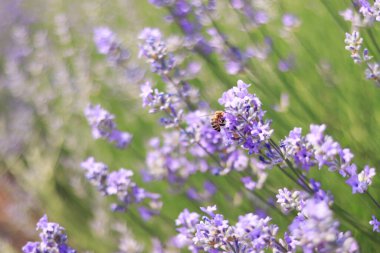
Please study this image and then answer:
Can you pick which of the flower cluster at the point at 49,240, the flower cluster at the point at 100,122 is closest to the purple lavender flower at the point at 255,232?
the flower cluster at the point at 49,240

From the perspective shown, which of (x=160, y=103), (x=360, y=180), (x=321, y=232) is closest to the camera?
(x=321, y=232)

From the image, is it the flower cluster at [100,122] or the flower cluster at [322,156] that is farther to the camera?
the flower cluster at [100,122]

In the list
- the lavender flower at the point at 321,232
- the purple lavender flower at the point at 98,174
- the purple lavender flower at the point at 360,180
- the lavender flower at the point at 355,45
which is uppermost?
the purple lavender flower at the point at 98,174

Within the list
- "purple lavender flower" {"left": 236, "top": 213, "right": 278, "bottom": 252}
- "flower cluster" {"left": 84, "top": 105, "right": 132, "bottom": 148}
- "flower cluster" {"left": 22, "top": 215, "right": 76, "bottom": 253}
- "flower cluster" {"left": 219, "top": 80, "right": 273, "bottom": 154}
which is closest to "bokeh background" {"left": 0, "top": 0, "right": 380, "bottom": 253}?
"flower cluster" {"left": 84, "top": 105, "right": 132, "bottom": 148}

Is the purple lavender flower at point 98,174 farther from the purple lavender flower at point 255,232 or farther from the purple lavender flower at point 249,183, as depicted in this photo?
the purple lavender flower at point 255,232

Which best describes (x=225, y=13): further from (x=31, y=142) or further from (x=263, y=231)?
(x=263, y=231)

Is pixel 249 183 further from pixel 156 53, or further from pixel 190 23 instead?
pixel 190 23

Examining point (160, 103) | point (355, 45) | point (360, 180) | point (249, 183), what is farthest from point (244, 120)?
point (249, 183)
